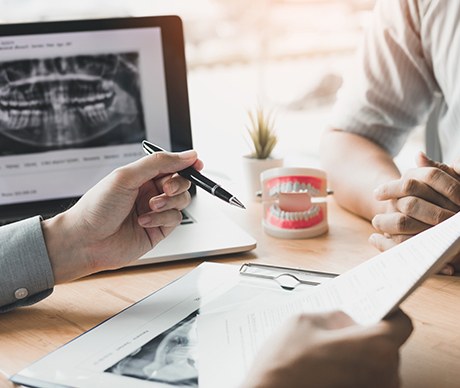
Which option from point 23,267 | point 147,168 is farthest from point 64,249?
point 147,168

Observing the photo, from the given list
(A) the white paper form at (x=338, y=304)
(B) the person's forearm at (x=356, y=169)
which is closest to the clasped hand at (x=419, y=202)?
(B) the person's forearm at (x=356, y=169)

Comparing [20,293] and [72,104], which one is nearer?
[20,293]

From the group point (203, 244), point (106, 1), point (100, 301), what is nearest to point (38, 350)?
point (100, 301)

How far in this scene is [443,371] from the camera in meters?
0.71

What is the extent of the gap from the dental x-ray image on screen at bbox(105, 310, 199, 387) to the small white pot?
596 mm

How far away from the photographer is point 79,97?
1277 mm

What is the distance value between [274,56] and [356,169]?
7.06 ft

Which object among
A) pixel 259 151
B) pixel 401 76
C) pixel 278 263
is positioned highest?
pixel 401 76

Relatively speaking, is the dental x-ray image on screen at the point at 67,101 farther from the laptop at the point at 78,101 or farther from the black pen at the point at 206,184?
the black pen at the point at 206,184

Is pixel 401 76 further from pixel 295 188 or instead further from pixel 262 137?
pixel 295 188

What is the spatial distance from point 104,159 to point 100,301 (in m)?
0.44

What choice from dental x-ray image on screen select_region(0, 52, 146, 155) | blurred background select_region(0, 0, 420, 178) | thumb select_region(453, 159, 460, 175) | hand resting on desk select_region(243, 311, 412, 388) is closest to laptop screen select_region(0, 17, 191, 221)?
dental x-ray image on screen select_region(0, 52, 146, 155)

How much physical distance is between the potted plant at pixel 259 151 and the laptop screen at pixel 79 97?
0.15 m

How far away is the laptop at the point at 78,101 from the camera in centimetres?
126
